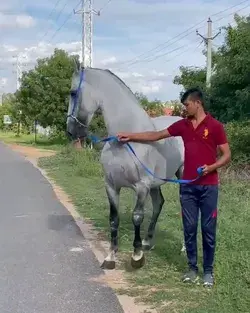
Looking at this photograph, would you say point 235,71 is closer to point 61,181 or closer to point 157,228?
point 61,181

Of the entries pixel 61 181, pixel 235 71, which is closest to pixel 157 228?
pixel 61 181

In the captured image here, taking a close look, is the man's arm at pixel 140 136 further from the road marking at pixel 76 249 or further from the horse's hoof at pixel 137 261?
the road marking at pixel 76 249

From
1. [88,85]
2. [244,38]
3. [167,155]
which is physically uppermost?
[244,38]

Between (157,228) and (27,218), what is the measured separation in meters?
2.70

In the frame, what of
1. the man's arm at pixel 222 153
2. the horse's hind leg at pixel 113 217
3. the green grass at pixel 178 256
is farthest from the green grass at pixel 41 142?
the man's arm at pixel 222 153

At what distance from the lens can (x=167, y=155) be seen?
7086mm

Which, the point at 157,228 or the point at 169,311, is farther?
the point at 157,228

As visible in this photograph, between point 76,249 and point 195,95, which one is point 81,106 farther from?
point 76,249

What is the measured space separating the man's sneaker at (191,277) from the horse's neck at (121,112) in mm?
1684

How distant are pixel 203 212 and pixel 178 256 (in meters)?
1.51

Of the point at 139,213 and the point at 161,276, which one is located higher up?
the point at 139,213

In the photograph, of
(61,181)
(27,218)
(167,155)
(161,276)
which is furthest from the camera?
(61,181)

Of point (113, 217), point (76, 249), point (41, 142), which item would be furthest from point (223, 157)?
point (41, 142)

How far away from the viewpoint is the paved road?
221 inches
